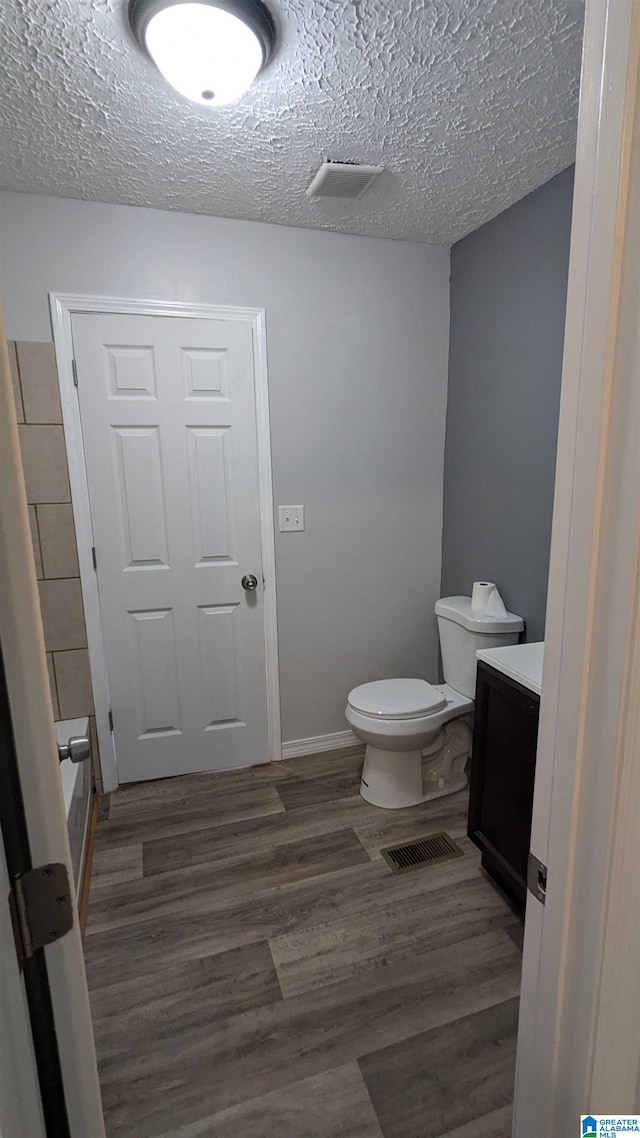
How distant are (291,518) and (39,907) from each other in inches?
78.6

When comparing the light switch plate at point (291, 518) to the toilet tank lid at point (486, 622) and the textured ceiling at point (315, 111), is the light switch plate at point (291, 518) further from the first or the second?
the textured ceiling at point (315, 111)

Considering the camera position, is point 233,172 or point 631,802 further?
point 233,172

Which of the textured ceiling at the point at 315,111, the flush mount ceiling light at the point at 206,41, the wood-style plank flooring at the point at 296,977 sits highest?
the textured ceiling at the point at 315,111

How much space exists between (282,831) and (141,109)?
2411mm

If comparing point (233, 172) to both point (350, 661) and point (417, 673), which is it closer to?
point (350, 661)

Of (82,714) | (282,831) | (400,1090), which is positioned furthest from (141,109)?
(400,1090)

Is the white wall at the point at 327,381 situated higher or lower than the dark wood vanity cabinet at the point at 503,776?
higher

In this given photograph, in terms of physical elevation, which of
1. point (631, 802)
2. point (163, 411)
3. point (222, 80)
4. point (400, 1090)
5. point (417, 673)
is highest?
point (222, 80)

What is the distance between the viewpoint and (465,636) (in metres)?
2.29

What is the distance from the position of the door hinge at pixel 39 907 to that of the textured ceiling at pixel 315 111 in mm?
1597

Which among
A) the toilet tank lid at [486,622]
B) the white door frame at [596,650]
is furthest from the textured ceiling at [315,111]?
the toilet tank lid at [486,622]

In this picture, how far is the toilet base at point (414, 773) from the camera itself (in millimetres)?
2260

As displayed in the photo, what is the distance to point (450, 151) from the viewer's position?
166cm

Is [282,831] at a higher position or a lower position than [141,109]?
lower
